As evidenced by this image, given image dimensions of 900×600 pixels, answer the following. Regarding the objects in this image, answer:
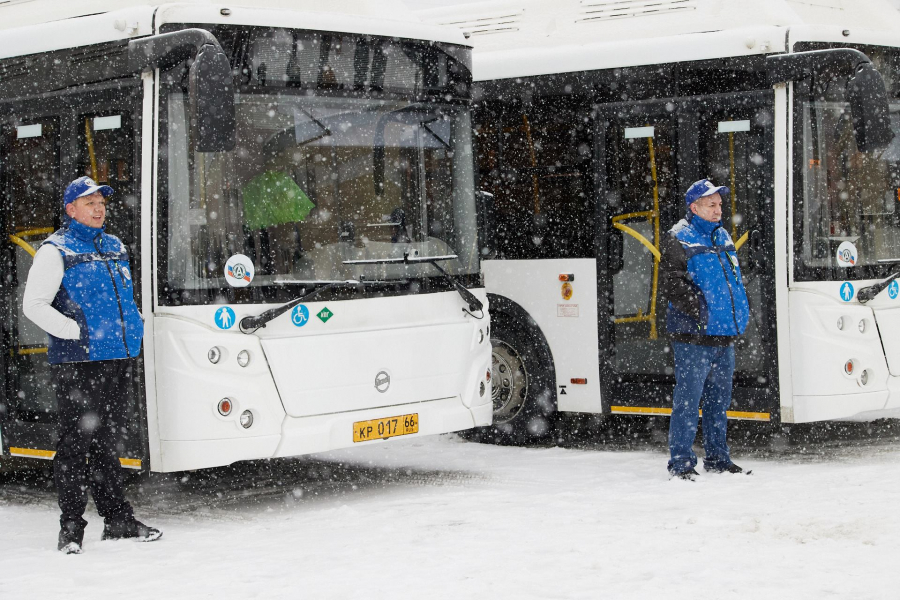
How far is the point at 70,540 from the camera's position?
773 cm

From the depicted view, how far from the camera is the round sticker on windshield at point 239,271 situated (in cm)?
824

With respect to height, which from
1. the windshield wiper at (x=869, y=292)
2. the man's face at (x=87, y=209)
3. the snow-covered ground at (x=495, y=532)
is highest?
the man's face at (x=87, y=209)

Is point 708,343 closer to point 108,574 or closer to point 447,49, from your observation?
point 447,49

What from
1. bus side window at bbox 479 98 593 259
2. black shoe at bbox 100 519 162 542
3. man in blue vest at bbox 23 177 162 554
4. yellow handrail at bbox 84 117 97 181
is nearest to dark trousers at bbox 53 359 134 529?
man in blue vest at bbox 23 177 162 554

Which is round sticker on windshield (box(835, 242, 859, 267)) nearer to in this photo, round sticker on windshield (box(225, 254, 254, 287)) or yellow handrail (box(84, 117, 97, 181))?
round sticker on windshield (box(225, 254, 254, 287))

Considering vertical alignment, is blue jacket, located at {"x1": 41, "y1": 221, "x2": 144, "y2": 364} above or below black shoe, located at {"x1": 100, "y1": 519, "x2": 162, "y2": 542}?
above

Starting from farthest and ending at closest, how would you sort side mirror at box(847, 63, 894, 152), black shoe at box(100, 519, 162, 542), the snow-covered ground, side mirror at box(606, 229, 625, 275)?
side mirror at box(606, 229, 625, 275) < side mirror at box(847, 63, 894, 152) < black shoe at box(100, 519, 162, 542) < the snow-covered ground

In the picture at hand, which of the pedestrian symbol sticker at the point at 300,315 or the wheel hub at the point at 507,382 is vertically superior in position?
the pedestrian symbol sticker at the point at 300,315

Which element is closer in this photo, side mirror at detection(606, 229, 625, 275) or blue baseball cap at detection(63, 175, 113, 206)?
blue baseball cap at detection(63, 175, 113, 206)

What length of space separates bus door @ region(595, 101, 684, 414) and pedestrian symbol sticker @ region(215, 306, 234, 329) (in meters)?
3.56

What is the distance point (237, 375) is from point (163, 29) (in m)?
2.04

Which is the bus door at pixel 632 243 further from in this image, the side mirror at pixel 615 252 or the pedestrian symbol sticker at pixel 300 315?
the pedestrian symbol sticker at pixel 300 315

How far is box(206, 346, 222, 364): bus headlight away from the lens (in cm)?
823

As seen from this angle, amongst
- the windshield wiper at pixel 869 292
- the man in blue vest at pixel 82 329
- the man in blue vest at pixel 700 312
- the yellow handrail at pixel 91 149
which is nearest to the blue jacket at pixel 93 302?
the man in blue vest at pixel 82 329
